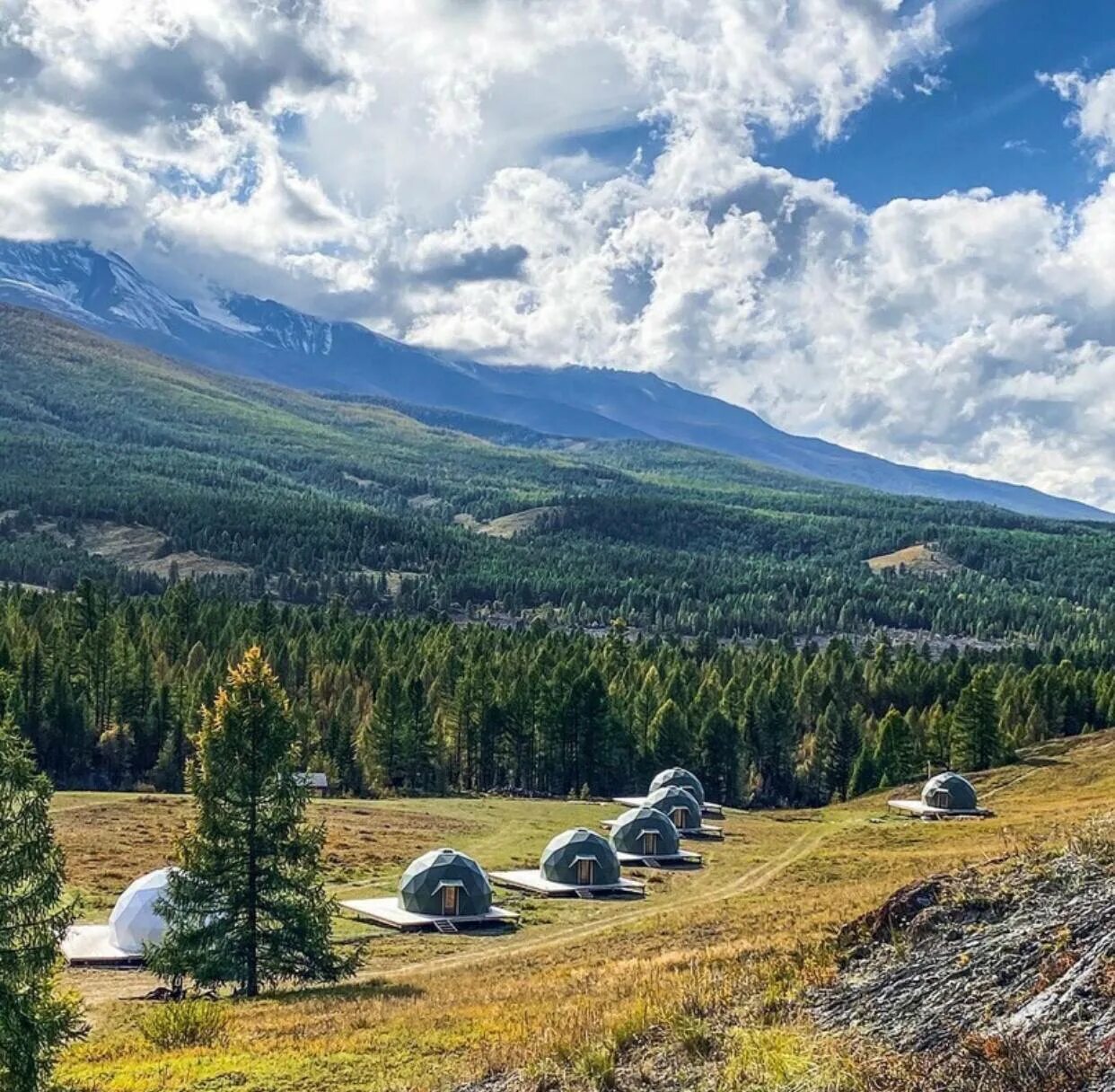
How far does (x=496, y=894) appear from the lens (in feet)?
215

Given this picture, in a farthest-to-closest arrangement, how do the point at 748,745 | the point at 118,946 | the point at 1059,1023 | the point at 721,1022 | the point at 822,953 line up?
the point at 748,745 < the point at 118,946 < the point at 822,953 < the point at 721,1022 < the point at 1059,1023

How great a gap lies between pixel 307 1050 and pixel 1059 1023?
1480 cm

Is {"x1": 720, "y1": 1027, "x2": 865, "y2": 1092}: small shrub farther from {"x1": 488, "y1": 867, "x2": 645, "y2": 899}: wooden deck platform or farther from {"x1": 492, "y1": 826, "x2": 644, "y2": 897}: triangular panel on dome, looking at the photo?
{"x1": 492, "y1": 826, "x2": 644, "y2": 897}: triangular panel on dome

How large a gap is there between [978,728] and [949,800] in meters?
27.4

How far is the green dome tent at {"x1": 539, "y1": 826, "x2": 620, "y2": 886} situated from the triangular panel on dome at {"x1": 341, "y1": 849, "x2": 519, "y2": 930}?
9338mm

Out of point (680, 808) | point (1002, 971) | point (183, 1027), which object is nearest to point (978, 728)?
point (680, 808)

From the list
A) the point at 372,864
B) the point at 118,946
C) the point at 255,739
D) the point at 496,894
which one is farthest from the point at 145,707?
the point at 255,739

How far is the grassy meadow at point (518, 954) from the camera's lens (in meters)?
20.1

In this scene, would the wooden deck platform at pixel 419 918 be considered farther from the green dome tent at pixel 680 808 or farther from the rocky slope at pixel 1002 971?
the rocky slope at pixel 1002 971

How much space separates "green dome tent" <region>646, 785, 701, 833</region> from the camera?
304 feet

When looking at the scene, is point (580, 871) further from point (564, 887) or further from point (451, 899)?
point (451, 899)

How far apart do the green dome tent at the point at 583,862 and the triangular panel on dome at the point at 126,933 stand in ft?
80.3

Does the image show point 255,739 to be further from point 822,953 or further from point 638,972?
point 822,953

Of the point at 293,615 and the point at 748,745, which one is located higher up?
the point at 293,615
